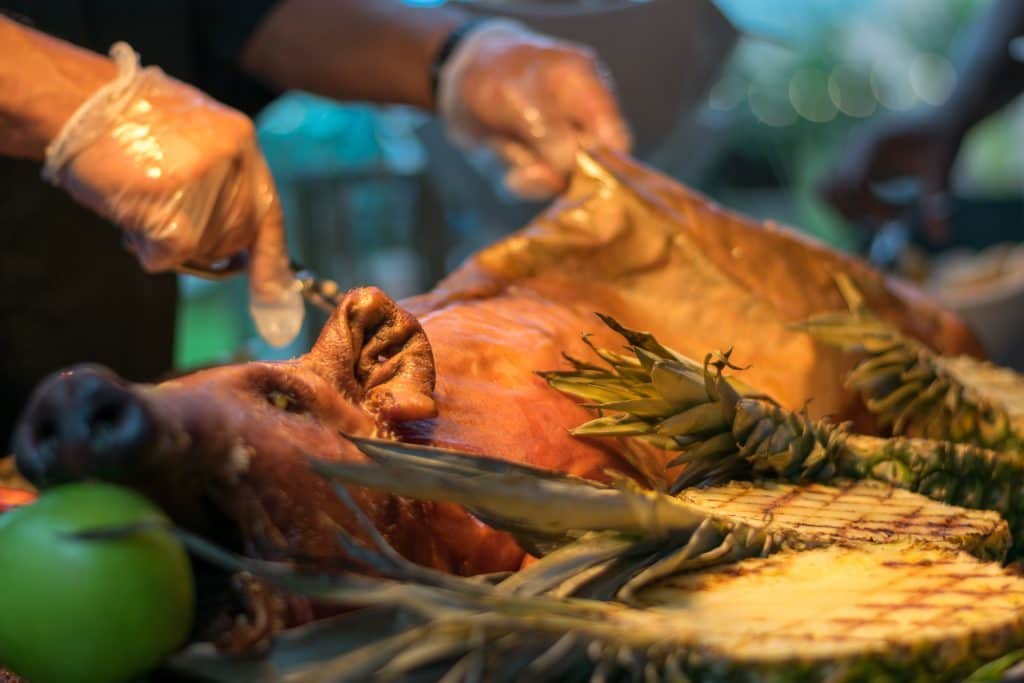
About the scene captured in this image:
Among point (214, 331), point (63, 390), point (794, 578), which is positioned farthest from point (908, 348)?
point (214, 331)

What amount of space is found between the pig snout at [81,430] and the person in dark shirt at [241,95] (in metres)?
1.12

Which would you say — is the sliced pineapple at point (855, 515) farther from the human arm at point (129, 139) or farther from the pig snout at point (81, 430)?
the human arm at point (129, 139)

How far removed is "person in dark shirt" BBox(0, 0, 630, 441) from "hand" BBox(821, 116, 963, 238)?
1444 mm

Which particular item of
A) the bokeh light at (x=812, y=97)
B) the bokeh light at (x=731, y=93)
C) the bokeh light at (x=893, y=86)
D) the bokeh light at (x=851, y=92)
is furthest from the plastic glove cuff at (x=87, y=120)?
the bokeh light at (x=893, y=86)

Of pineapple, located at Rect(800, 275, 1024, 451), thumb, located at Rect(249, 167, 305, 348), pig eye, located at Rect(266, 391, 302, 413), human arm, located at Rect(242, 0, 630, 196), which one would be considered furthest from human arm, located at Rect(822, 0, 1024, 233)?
pig eye, located at Rect(266, 391, 302, 413)

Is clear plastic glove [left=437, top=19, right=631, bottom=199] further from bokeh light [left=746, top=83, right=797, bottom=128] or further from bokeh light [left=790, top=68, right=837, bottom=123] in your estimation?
bokeh light [left=790, top=68, right=837, bottom=123]

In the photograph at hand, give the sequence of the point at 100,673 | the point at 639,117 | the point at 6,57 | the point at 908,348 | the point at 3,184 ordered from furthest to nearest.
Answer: the point at 639,117
the point at 3,184
the point at 908,348
the point at 6,57
the point at 100,673

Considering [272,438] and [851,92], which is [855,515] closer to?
[272,438]

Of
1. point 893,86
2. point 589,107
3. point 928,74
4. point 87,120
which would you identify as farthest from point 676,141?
point 928,74

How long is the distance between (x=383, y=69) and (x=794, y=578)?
147 centimetres

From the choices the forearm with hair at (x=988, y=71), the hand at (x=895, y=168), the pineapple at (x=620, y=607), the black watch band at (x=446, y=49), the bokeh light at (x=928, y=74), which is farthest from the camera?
the bokeh light at (x=928, y=74)

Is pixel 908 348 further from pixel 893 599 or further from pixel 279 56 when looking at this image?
pixel 279 56

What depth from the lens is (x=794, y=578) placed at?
31.5 inches

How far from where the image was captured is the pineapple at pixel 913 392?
1.34 meters
